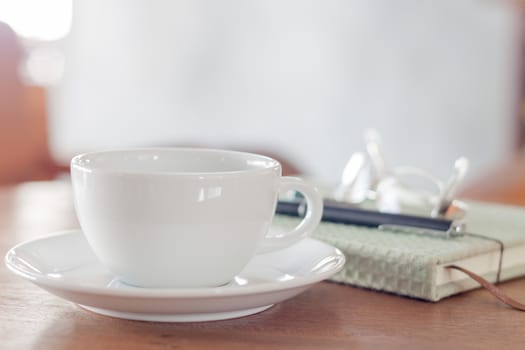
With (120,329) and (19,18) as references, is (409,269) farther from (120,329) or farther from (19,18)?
(19,18)

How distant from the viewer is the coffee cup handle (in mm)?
→ 592

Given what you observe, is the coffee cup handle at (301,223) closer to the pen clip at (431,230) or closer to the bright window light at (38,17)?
the pen clip at (431,230)

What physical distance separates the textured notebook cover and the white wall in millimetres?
1938

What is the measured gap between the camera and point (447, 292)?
618 mm

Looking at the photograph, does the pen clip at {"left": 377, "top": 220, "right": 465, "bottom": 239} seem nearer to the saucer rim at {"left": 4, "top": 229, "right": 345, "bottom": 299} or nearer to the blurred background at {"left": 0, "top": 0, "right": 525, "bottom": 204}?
the saucer rim at {"left": 4, "top": 229, "right": 345, "bottom": 299}

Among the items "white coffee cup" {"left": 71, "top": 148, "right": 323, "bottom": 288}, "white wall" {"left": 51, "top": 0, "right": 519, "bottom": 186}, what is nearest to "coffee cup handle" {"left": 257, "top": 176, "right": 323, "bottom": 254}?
"white coffee cup" {"left": 71, "top": 148, "right": 323, "bottom": 288}

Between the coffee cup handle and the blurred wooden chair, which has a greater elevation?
the coffee cup handle

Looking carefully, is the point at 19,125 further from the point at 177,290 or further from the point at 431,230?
the point at 177,290

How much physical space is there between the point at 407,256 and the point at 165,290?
8.4 inches

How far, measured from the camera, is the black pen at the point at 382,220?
692mm

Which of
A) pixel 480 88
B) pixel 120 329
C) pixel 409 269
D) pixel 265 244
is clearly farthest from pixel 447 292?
pixel 480 88

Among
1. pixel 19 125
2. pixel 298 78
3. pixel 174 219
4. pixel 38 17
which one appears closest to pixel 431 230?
pixel 174 219

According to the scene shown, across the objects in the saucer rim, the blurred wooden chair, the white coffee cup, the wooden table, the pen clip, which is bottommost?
the blurred wooden chair

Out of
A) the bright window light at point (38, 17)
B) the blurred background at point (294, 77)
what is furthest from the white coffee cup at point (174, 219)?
the bright window light at point (38, 17)
